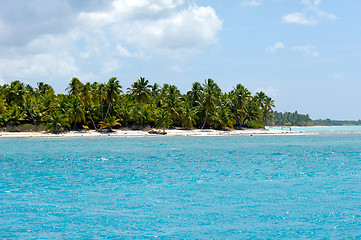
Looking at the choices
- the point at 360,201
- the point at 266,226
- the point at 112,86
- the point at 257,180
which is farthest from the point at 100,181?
the point at 112,86

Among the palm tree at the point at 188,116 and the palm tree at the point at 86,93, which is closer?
the palm tree at the point at 86,93

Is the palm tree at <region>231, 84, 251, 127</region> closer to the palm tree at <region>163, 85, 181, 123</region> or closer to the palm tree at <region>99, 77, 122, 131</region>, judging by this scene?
the palm tree at <region>163, 85, 181, 123</region>

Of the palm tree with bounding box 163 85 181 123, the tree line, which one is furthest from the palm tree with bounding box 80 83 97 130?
the palm tree with bounding box 163 85 181 123

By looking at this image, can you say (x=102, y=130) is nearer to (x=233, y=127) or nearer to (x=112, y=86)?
(x=112, y=86)

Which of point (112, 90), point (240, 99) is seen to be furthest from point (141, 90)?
point (240, 99)

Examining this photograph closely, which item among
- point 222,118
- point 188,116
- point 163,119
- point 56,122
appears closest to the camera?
point 56,122

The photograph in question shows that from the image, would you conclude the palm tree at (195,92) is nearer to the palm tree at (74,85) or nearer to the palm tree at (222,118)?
the palm tree at (222,118)

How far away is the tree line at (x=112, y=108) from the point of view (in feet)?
294

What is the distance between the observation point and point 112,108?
96.4m

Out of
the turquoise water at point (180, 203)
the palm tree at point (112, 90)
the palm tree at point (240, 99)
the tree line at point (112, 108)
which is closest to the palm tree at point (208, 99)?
the tree line at point (112, 108)

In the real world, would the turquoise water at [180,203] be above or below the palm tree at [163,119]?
below

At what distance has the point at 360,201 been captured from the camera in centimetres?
1878

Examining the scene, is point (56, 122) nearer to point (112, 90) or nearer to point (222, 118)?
point (112, 90)

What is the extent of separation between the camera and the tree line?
294 ft
